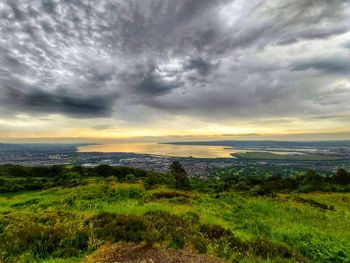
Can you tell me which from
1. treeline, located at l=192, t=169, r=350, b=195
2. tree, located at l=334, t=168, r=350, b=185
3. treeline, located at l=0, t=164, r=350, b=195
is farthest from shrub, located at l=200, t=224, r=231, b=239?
tree, located at l=334, t=168, r=350, b=185

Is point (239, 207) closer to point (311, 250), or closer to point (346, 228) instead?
point (346, 228)

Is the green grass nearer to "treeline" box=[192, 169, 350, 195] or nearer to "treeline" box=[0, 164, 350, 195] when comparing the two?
"treeline" box=[0, 164, 350, 195]

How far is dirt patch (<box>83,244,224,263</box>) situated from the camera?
7062mm

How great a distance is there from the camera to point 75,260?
703cm

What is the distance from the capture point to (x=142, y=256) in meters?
7.35

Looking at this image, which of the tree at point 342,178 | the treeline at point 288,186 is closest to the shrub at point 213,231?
the treeline at point 288,186

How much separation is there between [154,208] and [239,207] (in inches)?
297

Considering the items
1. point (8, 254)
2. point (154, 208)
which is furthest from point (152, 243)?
point (154, 208)

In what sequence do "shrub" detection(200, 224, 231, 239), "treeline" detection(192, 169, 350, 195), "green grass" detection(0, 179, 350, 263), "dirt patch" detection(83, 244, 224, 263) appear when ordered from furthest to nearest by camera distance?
"treeline" detection(192, 169, 350, 195)
"shrub" detection(200, 224, 231, 239)
"green grass" detection(0, 179, 350, 263)
"dirt patch" detection(83, 244, 224, 263)

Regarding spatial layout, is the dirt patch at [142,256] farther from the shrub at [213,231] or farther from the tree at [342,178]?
the tree at [342,178]

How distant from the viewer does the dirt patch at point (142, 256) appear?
7.06 m

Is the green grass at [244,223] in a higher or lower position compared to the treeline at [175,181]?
higher

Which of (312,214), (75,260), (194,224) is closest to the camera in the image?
(75,260)

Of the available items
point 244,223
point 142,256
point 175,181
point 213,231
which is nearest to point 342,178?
point 175,181
